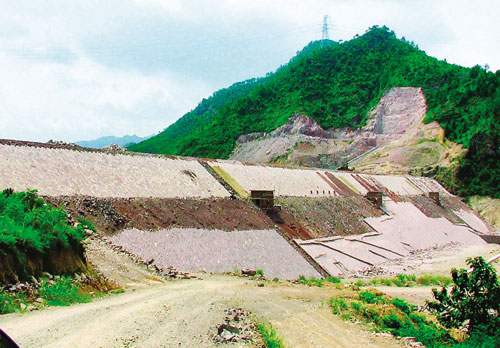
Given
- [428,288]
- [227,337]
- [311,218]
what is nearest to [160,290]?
[227,337]

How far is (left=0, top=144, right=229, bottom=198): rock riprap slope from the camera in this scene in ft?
57.7

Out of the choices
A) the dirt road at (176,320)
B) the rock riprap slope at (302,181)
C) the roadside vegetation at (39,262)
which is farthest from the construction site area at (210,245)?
the roadside vegetation at (39,262)

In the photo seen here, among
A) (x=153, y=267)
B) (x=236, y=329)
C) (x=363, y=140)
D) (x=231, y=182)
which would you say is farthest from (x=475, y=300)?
(x=363, y=140)

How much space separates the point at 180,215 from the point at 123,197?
2.72 meters

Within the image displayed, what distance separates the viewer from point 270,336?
822cm

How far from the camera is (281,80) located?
109375 mm

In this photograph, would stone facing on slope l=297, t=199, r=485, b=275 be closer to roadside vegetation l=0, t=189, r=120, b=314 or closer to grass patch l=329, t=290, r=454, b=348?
grass patch l=329, t=290, r=454, b=348

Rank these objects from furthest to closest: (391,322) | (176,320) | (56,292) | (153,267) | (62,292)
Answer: (153,267) → (391,322) → (62,292) → (56,292) → (176,320)

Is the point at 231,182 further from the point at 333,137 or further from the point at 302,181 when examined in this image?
the point at 333,137

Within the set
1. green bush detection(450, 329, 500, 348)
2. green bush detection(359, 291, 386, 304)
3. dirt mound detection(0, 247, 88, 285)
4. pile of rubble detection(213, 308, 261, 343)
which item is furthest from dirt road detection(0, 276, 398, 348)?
green bush detection(450, 329, 500, 348)

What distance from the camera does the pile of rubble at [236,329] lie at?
7840 millimetres

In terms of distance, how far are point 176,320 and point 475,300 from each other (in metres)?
6.95

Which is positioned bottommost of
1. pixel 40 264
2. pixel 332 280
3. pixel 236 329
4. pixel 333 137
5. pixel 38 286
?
pixel 332 280

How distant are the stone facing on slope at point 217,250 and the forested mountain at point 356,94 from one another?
177ft
